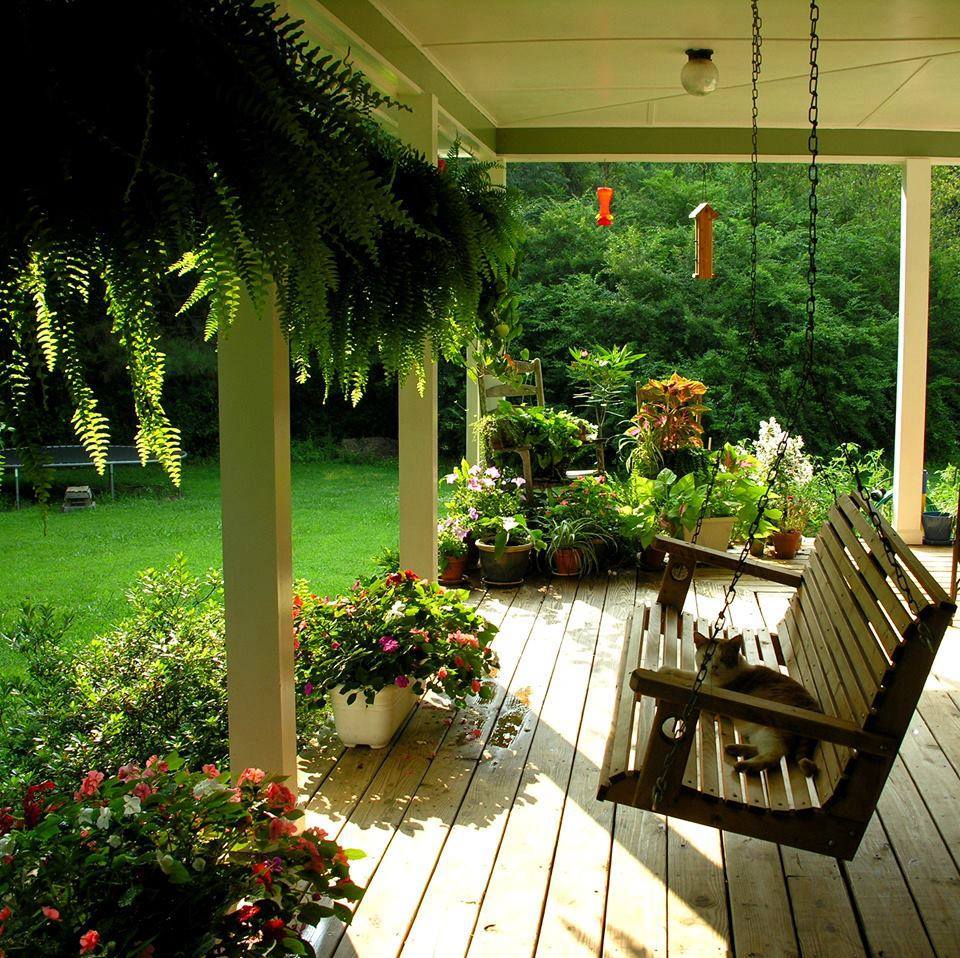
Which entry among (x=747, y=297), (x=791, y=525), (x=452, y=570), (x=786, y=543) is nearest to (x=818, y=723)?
(x=452, y=570)

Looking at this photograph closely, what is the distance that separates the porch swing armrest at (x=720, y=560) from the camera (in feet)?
10.8

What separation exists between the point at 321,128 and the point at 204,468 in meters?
8.73

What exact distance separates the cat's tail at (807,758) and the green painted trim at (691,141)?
4.59m

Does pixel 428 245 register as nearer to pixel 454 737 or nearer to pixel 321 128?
pixel 321 128

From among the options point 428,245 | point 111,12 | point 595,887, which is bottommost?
point 595,887

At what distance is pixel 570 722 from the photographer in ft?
11.7

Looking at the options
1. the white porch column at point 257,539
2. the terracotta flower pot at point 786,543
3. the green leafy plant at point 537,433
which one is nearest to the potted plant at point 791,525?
the terracotta flower pot at point 786,543

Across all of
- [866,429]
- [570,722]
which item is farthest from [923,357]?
[866,429]

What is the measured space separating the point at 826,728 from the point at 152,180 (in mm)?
1639

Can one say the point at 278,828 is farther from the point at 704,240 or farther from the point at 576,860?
the point at 704,240

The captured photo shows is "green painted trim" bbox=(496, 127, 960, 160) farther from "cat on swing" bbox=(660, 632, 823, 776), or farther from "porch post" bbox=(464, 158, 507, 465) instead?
"cat on swing" bbox=(660, 632, 823, 776)

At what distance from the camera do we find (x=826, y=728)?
207 centimetres

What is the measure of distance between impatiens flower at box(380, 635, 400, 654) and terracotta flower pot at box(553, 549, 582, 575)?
2532 millimetres

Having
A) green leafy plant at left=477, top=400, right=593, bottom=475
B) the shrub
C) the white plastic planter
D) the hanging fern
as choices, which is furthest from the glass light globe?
the hanging fern
